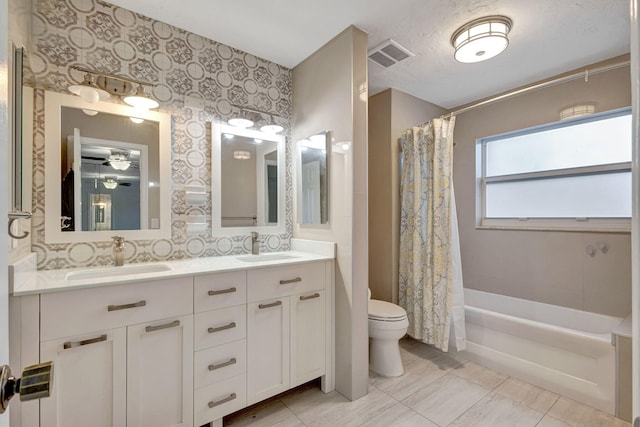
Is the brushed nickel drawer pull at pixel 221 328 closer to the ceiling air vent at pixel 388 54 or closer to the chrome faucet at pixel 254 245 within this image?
the chrome faucet at pixel 254 245

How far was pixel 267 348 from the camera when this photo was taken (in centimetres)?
177

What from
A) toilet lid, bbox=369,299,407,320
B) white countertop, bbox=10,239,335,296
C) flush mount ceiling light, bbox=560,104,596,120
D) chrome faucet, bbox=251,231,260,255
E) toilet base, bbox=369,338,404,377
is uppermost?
flush mount ceiling light, bbox=560,104,596,120

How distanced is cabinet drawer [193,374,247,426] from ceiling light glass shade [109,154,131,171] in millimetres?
1407

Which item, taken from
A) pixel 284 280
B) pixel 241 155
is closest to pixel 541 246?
pixel 284 280

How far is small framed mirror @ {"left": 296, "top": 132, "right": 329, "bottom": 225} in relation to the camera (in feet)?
7.17

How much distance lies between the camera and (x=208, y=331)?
1.56m

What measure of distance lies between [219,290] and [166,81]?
4.82 feet

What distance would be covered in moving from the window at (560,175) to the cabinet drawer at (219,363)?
2795mm

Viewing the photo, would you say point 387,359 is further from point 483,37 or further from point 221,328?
point 483,37

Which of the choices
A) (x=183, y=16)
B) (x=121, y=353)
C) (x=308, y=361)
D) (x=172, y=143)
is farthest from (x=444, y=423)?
(x=183, y=16)

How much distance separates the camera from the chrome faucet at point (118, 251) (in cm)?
171

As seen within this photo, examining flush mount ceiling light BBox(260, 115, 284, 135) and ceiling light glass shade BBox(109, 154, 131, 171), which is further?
flush mount ceiling light BBox(260, 115, 284, 135)

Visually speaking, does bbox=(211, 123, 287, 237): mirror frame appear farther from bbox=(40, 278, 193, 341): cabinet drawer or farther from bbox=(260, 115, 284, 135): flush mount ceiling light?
bbox=(40, 278, 193, 341): cabinet drawer

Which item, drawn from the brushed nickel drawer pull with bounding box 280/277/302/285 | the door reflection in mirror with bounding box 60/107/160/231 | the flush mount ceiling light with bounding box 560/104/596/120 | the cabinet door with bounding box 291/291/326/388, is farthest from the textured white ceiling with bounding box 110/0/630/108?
the cabinet door with bounding box 291/291/326/388
